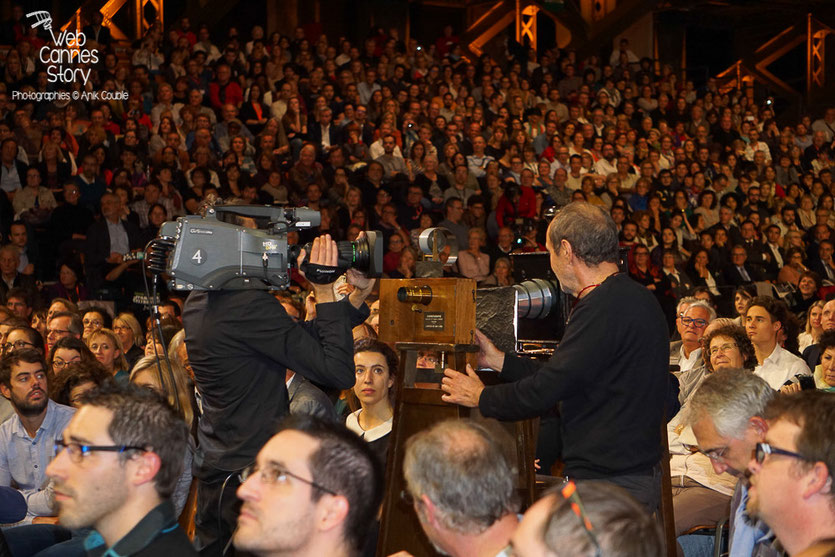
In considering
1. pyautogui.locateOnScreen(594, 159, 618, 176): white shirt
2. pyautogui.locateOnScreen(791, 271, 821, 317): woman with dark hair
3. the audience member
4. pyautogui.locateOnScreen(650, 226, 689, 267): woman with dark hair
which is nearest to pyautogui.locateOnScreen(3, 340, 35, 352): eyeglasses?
the audience member

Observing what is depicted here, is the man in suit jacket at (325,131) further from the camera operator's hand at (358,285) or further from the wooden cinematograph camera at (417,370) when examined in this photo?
the camera operator's hand at (358,285)

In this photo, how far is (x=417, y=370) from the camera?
345 cm

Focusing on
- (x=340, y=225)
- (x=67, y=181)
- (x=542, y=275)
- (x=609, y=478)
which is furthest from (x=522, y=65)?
(x=609, y=478)

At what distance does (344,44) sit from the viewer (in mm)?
13047

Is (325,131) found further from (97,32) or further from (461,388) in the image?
(461,388)

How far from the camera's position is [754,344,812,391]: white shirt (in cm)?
518

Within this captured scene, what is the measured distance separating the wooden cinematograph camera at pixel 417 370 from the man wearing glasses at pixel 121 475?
1.03 metres

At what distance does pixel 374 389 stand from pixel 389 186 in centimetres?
648

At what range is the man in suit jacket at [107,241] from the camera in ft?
27.1

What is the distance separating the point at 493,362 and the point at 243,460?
89 cm

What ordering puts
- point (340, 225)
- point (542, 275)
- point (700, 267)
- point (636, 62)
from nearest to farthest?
point (542, 275)
point (340, 225)
point (700, 267)
point (636, 62)

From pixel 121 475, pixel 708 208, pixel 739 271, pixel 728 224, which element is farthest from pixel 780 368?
pixel 708 208

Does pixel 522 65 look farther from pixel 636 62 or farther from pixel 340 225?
pixel 340 225

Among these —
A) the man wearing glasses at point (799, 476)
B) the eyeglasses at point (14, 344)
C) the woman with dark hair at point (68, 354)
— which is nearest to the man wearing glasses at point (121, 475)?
the man wearing glasses at point (799, 476)
